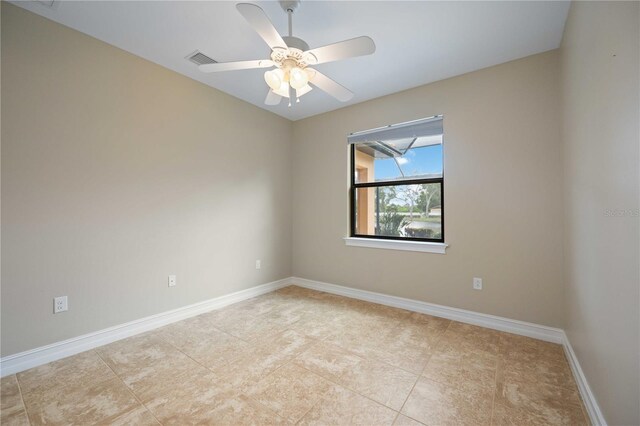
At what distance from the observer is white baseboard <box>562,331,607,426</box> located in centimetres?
127

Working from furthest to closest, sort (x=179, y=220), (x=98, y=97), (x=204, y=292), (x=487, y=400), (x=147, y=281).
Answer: (x=204, y=292) → (x=179, y=220) → (x=147, y=281) → (x=98, y=97) → (x=487, y=400)

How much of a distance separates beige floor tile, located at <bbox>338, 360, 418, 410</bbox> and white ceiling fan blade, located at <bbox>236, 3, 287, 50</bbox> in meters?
2.13

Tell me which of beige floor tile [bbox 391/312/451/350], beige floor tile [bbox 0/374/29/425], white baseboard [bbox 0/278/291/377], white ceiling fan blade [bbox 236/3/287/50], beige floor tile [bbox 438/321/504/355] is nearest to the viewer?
white ceiling fan blade [bbox 236/3/287/50]

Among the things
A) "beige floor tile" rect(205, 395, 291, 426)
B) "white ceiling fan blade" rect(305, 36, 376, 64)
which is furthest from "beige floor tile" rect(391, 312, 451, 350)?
"white ceiling fan blade" rect(305, 36, 376, 64)

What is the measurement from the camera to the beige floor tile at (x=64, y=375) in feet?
5.33

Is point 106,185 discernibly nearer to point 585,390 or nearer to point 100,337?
point 100,337

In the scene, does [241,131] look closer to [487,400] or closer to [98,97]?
[98,97]

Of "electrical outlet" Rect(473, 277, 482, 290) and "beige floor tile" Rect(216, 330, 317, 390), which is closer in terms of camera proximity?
Result: "beige floor tile" Rect(216, 330, 317, 390)

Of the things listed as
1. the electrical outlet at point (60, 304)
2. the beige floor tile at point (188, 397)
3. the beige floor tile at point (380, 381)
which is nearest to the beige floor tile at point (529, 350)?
the beige floor tile at point (380, 381)

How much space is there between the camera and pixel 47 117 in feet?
6.22

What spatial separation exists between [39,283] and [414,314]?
322cm

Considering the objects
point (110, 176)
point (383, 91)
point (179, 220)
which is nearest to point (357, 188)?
point (383, 91)

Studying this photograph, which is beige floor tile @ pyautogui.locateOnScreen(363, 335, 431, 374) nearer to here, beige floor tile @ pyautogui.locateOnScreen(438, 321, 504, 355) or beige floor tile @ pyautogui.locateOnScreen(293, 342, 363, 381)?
beige floor tile @ pyautogui.locateOnScreen(293, 342, 363, 381)

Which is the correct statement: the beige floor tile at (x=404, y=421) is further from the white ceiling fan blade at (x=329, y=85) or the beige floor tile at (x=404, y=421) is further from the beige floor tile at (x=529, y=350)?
the white ceiling fan blade at (x=329, y=85)
